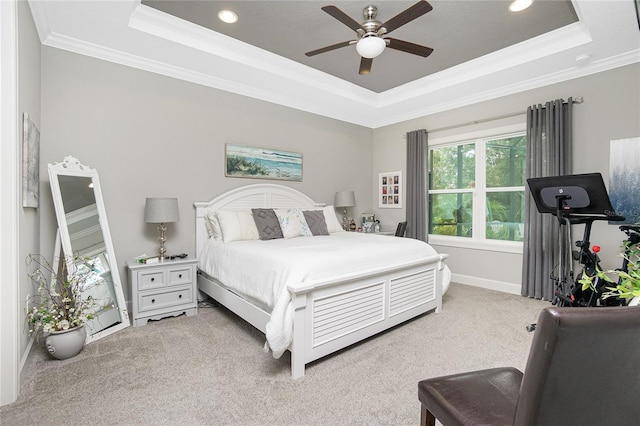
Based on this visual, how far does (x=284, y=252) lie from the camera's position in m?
2.48

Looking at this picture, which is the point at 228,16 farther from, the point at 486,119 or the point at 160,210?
the point at 486,119

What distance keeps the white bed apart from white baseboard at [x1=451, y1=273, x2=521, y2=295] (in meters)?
1.37

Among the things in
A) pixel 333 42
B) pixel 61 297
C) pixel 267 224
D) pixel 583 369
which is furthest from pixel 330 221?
pixel 583 369

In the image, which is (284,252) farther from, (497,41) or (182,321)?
(497,41)

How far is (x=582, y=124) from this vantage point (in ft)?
11.1

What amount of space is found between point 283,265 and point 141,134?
229cm

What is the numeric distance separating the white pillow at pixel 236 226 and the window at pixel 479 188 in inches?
117

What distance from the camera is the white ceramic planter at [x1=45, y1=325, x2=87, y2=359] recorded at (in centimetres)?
217

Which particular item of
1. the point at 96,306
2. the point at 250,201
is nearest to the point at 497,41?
the point at 250,201

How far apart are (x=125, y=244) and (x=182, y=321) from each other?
1019 mm

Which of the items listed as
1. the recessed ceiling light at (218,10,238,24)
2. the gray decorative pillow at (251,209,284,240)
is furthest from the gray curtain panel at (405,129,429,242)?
the recessed ceiling light at (218,10,238,24)

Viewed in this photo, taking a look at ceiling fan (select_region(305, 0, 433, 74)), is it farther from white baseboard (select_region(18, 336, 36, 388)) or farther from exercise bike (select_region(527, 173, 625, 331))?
white baseboard (select_region(18, 336, 36, 388))

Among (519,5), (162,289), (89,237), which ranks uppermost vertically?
(519,5)

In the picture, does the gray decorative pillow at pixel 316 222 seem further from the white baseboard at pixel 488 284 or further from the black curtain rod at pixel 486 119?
the black curtain rod at pixel 486 119
